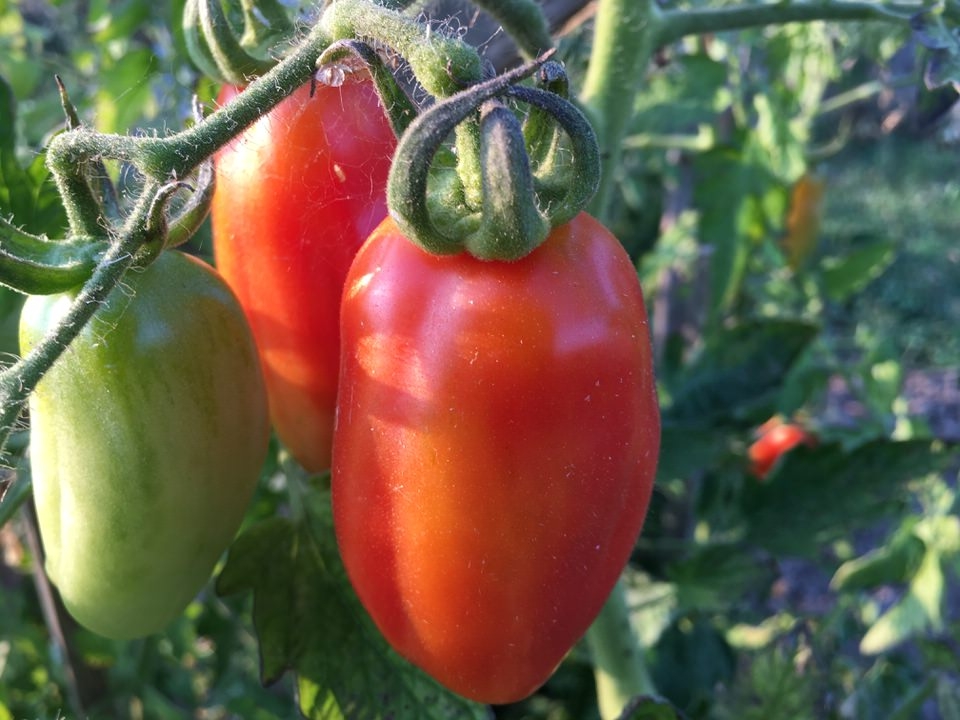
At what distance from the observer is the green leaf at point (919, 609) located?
1.03 m

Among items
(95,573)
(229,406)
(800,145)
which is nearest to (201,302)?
(229,406)

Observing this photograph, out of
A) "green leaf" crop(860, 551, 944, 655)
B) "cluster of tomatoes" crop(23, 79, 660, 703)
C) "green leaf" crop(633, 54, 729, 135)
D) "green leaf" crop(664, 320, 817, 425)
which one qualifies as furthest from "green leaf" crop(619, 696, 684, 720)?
"green leaf" crop(633, 54, 729, 135)

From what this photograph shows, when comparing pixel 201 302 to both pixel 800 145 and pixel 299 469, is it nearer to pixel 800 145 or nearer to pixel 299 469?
pixel 299 469

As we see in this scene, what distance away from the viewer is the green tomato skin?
0.45m

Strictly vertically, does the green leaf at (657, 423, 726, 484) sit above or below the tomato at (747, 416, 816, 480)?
above

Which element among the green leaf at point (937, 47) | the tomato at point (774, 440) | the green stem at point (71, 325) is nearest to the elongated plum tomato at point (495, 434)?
the green stem at point (71, 325)

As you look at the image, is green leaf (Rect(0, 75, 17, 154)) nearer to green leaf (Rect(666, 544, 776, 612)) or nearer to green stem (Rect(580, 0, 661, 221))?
green stem (Rect(580, 0, 661, 221))

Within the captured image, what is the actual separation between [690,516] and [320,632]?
698 mm

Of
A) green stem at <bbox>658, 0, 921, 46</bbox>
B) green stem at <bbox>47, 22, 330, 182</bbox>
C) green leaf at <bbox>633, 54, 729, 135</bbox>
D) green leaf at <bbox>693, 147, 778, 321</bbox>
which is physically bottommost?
green leaf at <bbox>693, 147, 778, 321</bbox>

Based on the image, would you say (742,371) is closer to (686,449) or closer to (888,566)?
(686,449)

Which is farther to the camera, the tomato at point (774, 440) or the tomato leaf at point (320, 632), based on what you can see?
the tomato at point (774, 440)

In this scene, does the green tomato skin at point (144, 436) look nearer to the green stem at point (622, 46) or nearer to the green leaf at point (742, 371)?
the green stem at point (622, 46)

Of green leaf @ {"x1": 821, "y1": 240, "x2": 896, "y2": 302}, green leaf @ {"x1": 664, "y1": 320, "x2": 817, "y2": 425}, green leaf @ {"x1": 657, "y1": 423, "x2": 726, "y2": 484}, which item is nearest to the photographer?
green leaf @ {"x1": 657, "y1": 423, "x2": 726, "y2": 484}

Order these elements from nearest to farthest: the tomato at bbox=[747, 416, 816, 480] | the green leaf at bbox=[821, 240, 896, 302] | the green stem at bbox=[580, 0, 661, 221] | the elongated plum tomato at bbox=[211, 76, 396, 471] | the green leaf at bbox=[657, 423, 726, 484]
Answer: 1. the elongated plum tomato at bbox=[211, 76, 396, 471]
2. the green stem at bbox=[580, 0, 661, 221]
3. the green leaf at bbox=[657, 423, 726, 484]
4. the tomato at bbox=[747, 416, 816, 480]
5. the green leaf at bbox=[821, 240, 896, 302]
